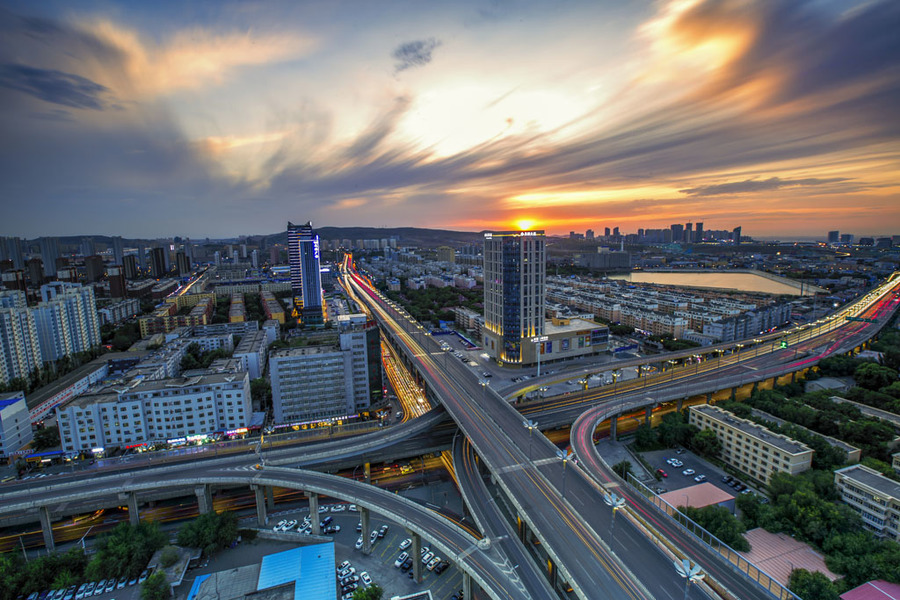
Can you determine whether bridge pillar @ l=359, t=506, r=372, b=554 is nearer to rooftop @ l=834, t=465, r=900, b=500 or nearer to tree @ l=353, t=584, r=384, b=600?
tree @ l=353, t=584, r=384, b=600

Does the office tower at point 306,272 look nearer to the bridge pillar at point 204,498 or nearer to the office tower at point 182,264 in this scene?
the bridge pillar at point 204,498

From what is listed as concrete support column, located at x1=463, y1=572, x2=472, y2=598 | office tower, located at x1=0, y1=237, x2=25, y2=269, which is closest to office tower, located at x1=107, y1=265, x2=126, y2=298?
office tower, located at x1=0, y1=237, x2=25, y2=269

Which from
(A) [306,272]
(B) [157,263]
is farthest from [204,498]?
(B) [157,263]

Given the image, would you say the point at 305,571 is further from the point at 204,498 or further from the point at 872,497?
the point at 872,497

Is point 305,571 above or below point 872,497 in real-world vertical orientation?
below

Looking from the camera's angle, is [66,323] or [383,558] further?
[66,323]

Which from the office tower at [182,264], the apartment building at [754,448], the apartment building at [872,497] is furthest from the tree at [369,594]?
the office tower at [182,264]
